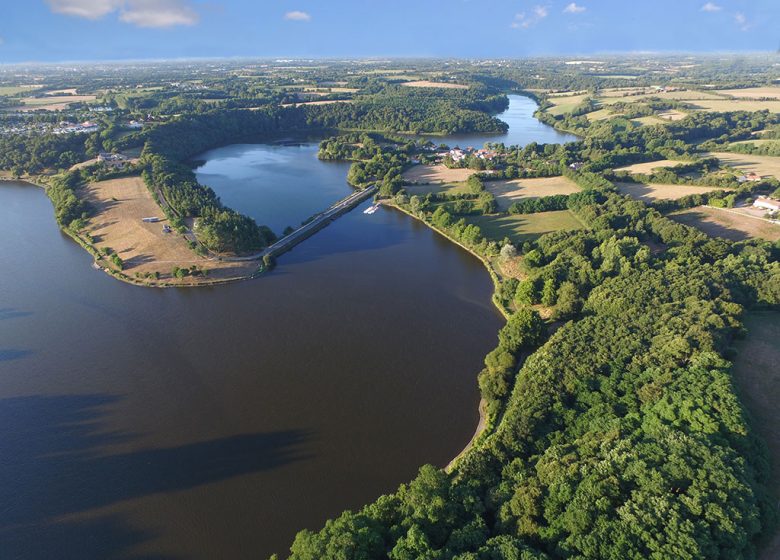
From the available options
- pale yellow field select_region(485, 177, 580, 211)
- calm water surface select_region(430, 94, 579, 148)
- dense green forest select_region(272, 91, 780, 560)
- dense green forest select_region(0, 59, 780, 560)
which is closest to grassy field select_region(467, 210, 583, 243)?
dense green forest select_region(0, 59, 780, 560)

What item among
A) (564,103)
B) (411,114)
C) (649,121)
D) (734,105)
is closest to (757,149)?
(649,121)

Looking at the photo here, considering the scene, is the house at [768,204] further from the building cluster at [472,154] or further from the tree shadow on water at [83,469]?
the tree shadow on water at [83,469]

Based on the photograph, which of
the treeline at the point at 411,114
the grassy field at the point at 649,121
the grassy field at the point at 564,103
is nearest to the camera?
the grassy field at the point at 649,121

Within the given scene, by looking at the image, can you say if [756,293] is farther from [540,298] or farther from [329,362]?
[329,362]

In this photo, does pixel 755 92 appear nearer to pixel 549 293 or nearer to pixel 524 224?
pixel 524 224

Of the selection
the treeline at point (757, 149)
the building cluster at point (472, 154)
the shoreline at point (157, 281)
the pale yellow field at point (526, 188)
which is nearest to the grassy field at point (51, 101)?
the shoreline at point (157, 281)

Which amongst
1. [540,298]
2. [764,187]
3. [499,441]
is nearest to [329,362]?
[499,441]
